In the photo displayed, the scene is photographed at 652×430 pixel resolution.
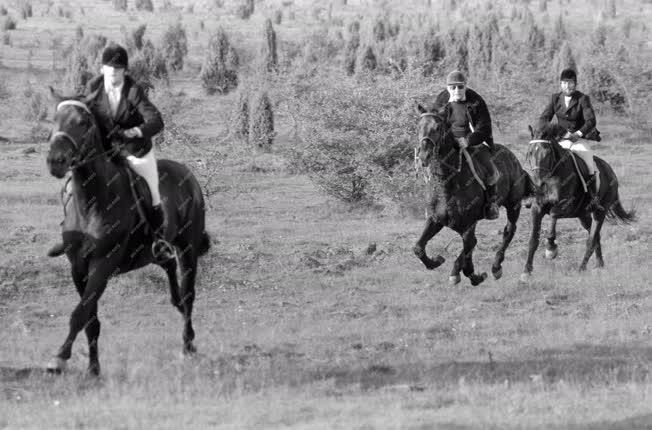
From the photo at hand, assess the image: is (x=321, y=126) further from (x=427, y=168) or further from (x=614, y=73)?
(x=614, y=73)

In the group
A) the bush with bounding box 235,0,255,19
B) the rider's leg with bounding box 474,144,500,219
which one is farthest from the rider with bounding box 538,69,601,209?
the bush with bounding box 235,0,255,19

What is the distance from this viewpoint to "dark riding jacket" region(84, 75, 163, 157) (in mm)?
9258

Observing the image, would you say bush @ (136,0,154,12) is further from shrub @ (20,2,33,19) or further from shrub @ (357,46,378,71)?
shrub @ (357,46,378,71)

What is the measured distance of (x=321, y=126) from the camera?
25828 millimetres

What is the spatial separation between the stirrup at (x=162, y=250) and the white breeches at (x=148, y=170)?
0.38 meters

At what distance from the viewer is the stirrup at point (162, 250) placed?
9867 millimetres

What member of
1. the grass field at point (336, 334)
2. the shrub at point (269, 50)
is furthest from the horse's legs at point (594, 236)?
the shrub at point (269, 50)

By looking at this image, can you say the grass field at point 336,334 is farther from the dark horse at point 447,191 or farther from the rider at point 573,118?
the rider at point 573,118

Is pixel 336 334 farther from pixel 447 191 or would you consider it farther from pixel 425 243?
pixel 447 191

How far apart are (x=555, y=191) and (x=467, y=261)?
2.63m

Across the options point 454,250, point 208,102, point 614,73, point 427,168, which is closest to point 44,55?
point 208,102

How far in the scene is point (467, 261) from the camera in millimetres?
14117

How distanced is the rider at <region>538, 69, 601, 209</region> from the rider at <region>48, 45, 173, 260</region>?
855cm

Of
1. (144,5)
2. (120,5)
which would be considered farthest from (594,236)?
(144,5)
